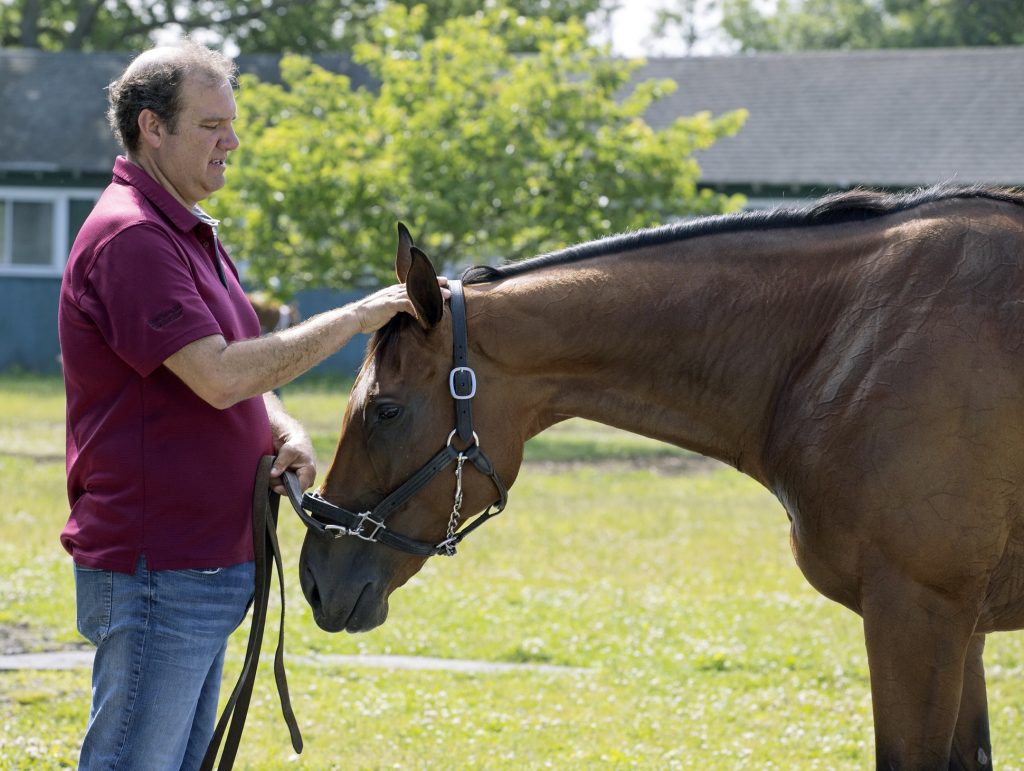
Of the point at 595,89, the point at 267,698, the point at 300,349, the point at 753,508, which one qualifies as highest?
the point at 300,349

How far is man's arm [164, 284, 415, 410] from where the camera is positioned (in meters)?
2.95

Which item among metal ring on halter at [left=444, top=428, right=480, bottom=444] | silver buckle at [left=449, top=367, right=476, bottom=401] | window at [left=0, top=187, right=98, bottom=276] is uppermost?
silver buckle at [left=449, top=367, right=476, bottom=401]

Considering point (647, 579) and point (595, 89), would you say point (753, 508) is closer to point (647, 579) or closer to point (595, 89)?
point (647, 579)

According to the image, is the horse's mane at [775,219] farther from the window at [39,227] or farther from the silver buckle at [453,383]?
the window at [39,227]

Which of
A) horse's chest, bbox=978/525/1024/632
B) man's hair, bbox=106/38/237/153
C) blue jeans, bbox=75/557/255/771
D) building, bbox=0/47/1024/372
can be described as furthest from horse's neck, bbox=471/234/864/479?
building, bbox=0/47/1024/372

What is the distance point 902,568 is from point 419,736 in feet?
9.94

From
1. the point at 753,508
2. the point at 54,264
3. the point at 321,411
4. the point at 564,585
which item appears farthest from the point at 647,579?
the point at 54,264

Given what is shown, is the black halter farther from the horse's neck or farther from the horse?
the horse's neck

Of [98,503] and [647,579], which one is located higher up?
[98,503]

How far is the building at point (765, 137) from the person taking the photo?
2528 centimetres

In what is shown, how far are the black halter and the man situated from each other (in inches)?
8.0

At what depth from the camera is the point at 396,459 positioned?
3.37 m

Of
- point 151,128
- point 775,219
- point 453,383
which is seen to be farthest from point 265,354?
point 775,219

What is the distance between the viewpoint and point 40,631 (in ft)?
24.4
